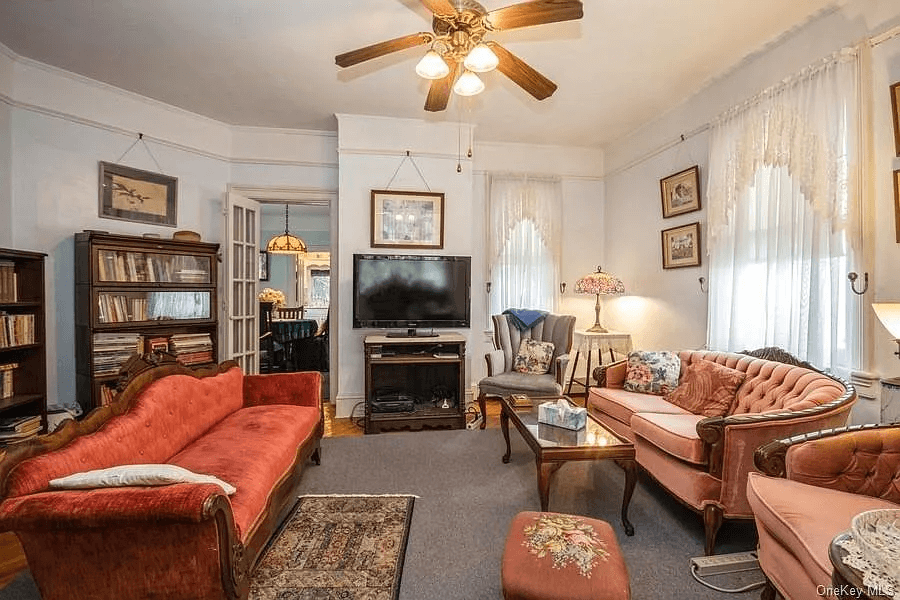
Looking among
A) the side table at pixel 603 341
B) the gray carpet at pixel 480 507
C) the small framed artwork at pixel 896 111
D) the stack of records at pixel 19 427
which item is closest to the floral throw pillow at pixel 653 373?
the gray carpet at pixel 480 507

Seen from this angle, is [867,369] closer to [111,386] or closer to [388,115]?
[388,115]

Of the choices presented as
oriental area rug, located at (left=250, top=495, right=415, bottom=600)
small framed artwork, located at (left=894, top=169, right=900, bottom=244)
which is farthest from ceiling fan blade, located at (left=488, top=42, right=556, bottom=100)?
oriental area rug, located at (left=250, top=495, right=415, bottom=600)

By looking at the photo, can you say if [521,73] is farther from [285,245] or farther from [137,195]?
[285,245]

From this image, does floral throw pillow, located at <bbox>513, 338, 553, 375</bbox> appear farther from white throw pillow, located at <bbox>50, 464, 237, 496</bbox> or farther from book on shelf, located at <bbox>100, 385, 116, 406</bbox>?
book on shelf, located at <bbox>100, 385, 116, 406</bbox>

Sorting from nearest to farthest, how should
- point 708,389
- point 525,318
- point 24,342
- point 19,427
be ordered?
1. point 708,389
2. point 19,427
3. point 24,342
4. point 525,318

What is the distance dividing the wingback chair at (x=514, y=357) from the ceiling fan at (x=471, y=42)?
2258mm

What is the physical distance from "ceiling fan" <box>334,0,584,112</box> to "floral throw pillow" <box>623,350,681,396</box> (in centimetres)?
207

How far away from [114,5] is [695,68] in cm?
401

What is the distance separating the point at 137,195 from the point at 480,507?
13.0 ft

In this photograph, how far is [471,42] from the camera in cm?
207

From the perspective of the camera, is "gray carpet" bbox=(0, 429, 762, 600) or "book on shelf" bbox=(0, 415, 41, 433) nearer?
"gray carpet" bbox=(0, 429, 762, 600)

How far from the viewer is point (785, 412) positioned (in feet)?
6.56

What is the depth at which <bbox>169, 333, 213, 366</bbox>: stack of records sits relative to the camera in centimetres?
388

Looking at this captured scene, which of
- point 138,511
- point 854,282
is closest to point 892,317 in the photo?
point 854,282
